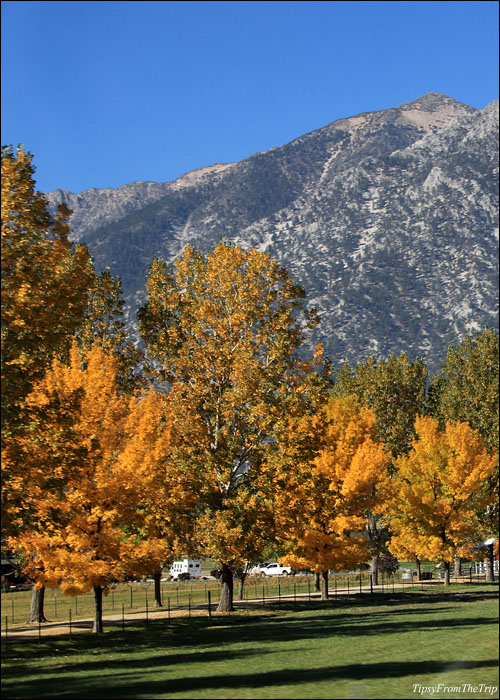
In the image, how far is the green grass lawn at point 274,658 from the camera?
61.7 ft

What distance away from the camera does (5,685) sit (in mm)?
22375

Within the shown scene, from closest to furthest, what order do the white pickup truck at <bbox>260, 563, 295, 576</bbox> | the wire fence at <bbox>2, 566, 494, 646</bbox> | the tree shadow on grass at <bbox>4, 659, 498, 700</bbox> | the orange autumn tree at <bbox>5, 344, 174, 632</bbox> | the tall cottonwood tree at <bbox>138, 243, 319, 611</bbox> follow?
the tree shadow on grass at <bbox>4, 659, 498, 700</bbox> → the orange autumn tree at <bbox>5, 344, 174, 632</bbox> → the tall cottonwood tree at <bbox>138, 243, 319, 611</bbox> → the wire fence at <bbox>2, 566, 494, 646</bbox> → the white pickup truck at <bbox>260, 563, 295, 576</bbox>

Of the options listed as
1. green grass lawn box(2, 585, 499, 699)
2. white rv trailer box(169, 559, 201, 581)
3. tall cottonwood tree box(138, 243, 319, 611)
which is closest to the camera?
green grass lawn box(2, 585, 499, 699)

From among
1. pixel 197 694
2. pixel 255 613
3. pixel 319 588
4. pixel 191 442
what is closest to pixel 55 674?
pixel 197 694

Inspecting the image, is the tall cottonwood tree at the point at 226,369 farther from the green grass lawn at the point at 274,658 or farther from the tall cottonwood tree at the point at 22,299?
the tall cottonwood tree at the point at 22,299

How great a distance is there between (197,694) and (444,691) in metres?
5.13

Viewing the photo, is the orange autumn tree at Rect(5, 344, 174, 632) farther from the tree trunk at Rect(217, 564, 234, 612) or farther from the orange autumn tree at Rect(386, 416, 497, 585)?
the orange autumn tree at Rect(386, 416, 497, 585)

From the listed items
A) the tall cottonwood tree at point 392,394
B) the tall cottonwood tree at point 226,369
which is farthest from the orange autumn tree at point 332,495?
the tall cottonwood tree at point 392,394

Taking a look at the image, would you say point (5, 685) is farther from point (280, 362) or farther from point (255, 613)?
point (255, 613)

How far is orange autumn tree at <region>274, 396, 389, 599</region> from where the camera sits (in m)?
45.0

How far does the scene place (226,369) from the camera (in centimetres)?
4528

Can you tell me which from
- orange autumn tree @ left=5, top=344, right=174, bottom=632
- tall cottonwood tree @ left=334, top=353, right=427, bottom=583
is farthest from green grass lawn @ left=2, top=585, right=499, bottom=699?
tall cottonwood tree @ left=334, top=353, right=427, bottom=583

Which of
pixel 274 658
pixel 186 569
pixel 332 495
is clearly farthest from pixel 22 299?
pixel 186 569

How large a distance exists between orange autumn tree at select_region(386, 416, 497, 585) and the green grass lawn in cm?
1563
